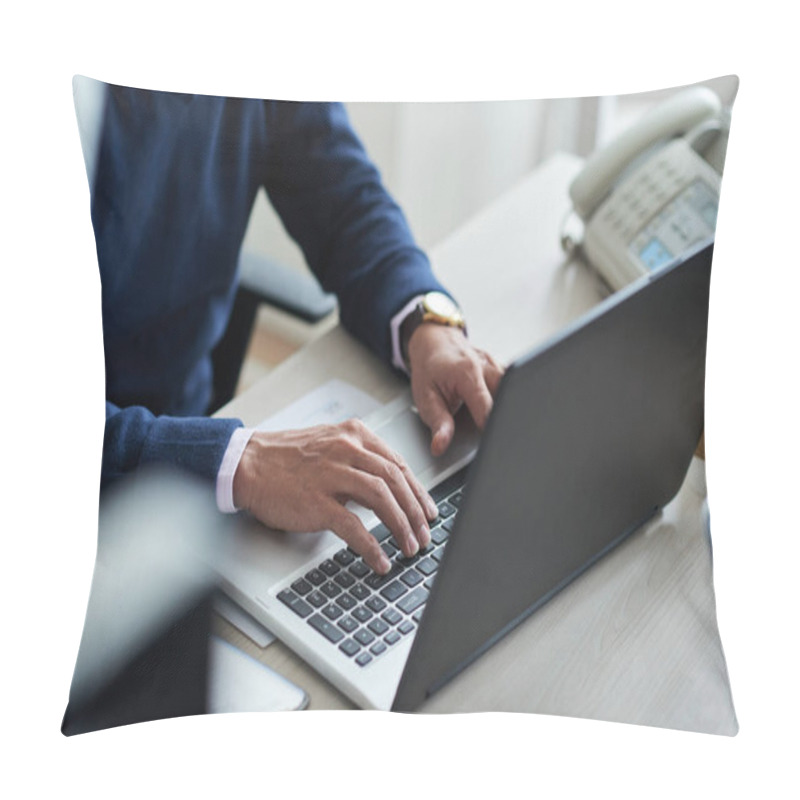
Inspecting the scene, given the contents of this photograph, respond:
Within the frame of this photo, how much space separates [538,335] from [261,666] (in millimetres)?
478

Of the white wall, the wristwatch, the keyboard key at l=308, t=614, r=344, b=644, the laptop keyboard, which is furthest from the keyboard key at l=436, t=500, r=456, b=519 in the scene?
the white wall

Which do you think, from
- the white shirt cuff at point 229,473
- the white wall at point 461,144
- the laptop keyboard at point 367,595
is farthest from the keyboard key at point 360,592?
the white wall at point 461,144

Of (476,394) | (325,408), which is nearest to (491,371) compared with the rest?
(476,394)

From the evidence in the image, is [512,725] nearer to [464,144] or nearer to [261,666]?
[261,666]

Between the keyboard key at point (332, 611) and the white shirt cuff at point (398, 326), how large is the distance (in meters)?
0.28

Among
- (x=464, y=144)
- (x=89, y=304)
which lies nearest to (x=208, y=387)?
(x=89, y=304)

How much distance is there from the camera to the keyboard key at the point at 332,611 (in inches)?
27.5

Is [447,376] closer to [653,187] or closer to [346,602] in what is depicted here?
[346,602]

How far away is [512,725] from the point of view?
721 millimetres

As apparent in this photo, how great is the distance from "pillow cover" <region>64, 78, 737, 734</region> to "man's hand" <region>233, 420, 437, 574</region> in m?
0.02

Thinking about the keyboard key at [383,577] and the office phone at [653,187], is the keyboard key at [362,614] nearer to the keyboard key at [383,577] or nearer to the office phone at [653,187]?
the keyboard key at [383,577]

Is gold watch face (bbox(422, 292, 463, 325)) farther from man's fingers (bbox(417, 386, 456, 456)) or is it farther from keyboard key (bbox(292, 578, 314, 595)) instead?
keyboard key (bbox(292, 578, 314, 595))

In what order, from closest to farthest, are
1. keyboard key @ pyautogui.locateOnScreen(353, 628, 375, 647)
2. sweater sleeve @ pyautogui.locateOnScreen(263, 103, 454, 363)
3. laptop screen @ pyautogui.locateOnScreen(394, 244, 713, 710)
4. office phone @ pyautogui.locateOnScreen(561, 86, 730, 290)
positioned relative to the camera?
1. laptop screen @ pyautogui.locateOnScreen(394, 244, 713, 710)
2. keyboard key @ pyautogui.locateOnScreen(353, 628, 375, 647)
3. sweater sleeve @ pyautogui.locateOnScreen(263, 103, 454, 363)
4. office phone @ pyautogui.locateOnScreen(561, 86, 730, 290)

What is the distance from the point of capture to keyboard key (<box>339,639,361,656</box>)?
2.25 ft
